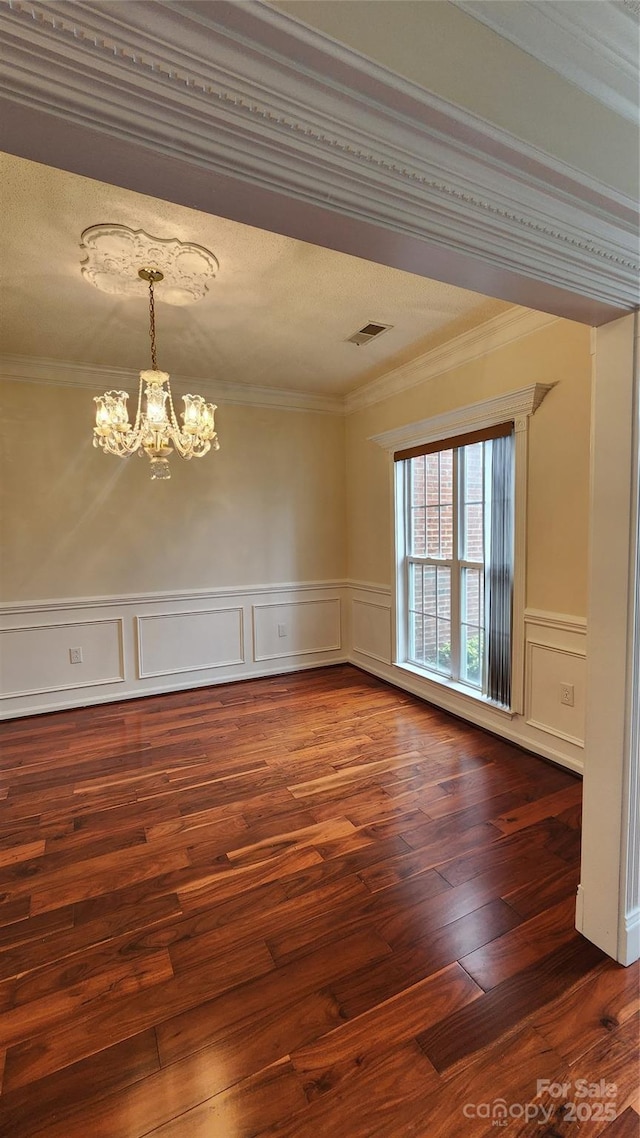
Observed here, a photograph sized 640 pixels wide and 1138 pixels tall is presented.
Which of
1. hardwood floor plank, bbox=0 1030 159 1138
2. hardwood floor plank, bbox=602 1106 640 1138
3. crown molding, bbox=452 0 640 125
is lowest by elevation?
hardwood floor plank, bbox=602 1106 640 1138

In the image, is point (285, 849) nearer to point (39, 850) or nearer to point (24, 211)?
point (39, 850)

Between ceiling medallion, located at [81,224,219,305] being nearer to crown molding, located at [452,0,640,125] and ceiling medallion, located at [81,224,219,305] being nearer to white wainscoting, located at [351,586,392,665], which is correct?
crown molding, located at [452,0,640,125]

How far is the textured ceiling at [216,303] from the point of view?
6.22 feet

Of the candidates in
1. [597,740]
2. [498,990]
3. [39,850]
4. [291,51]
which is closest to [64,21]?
[291,51]

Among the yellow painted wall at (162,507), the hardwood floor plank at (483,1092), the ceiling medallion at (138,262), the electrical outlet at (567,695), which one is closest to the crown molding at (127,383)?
the yellow painted wall at (162,507)

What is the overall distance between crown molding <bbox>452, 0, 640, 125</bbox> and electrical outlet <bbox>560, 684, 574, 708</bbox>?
7.86 ft

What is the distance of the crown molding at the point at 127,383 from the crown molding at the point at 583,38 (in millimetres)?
3361

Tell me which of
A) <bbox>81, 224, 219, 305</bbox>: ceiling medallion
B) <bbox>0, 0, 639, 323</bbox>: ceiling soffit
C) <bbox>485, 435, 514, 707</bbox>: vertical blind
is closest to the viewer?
<bbox>0, 0, 639, 323</bbox>: ceiling soffit

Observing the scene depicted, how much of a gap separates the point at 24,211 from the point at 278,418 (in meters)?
2.71

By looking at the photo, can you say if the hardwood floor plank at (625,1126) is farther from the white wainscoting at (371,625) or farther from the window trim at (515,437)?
the white wainscoting at (371,625)

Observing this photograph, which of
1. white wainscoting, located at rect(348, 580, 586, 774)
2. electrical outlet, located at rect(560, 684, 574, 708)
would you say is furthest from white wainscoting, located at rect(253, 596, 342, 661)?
electrical outlet, located at rect(560, 684, 574, 708)

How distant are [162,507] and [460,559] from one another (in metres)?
2.52

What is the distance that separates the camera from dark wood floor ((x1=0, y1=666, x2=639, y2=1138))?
3.83 ft

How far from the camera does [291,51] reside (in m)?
0.78
